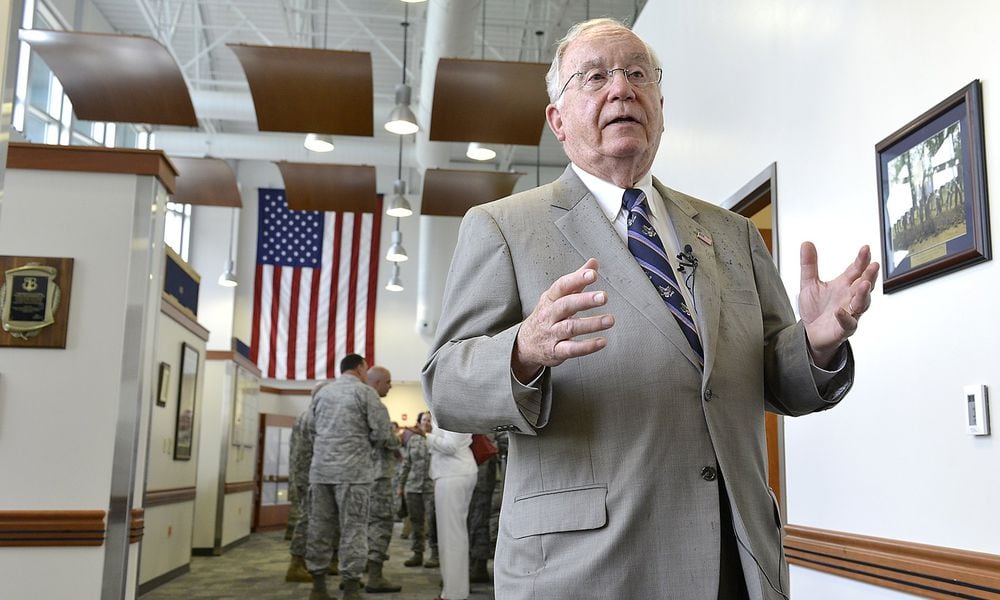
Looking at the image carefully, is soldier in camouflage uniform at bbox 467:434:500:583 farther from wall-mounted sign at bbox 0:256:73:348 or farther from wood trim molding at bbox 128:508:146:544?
wall-mounted sign at bbox 0:256:73:348

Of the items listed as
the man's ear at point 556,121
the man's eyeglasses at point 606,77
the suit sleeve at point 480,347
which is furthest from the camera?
the man's ear at point 556,121

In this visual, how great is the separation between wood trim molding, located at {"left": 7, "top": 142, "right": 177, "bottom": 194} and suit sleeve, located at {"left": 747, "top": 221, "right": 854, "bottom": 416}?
3496 millimetres

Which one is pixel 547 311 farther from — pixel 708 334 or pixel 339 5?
pixel 339 5

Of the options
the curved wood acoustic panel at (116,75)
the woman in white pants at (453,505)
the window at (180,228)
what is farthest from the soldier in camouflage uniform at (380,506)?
the window at (180,228)

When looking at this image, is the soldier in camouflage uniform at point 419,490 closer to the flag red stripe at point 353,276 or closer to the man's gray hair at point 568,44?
the man's gray hair at point 568,44

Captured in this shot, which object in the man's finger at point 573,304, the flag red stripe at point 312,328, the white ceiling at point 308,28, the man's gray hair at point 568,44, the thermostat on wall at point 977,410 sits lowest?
the thermostat on wall at point 977,410

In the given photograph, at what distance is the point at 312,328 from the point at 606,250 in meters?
16.4

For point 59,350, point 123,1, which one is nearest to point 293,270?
point 123,1

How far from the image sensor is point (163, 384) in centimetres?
705

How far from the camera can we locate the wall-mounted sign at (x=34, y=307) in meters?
4.26

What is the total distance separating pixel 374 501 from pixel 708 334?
5.72 metres

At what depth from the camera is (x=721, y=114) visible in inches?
186

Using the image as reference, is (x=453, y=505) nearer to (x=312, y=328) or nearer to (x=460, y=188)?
(x=460, y=188)

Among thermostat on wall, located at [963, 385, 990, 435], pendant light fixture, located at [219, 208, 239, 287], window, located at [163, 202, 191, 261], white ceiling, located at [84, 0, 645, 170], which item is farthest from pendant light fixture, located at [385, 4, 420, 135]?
window, located at [163, 202, 191, 261]
